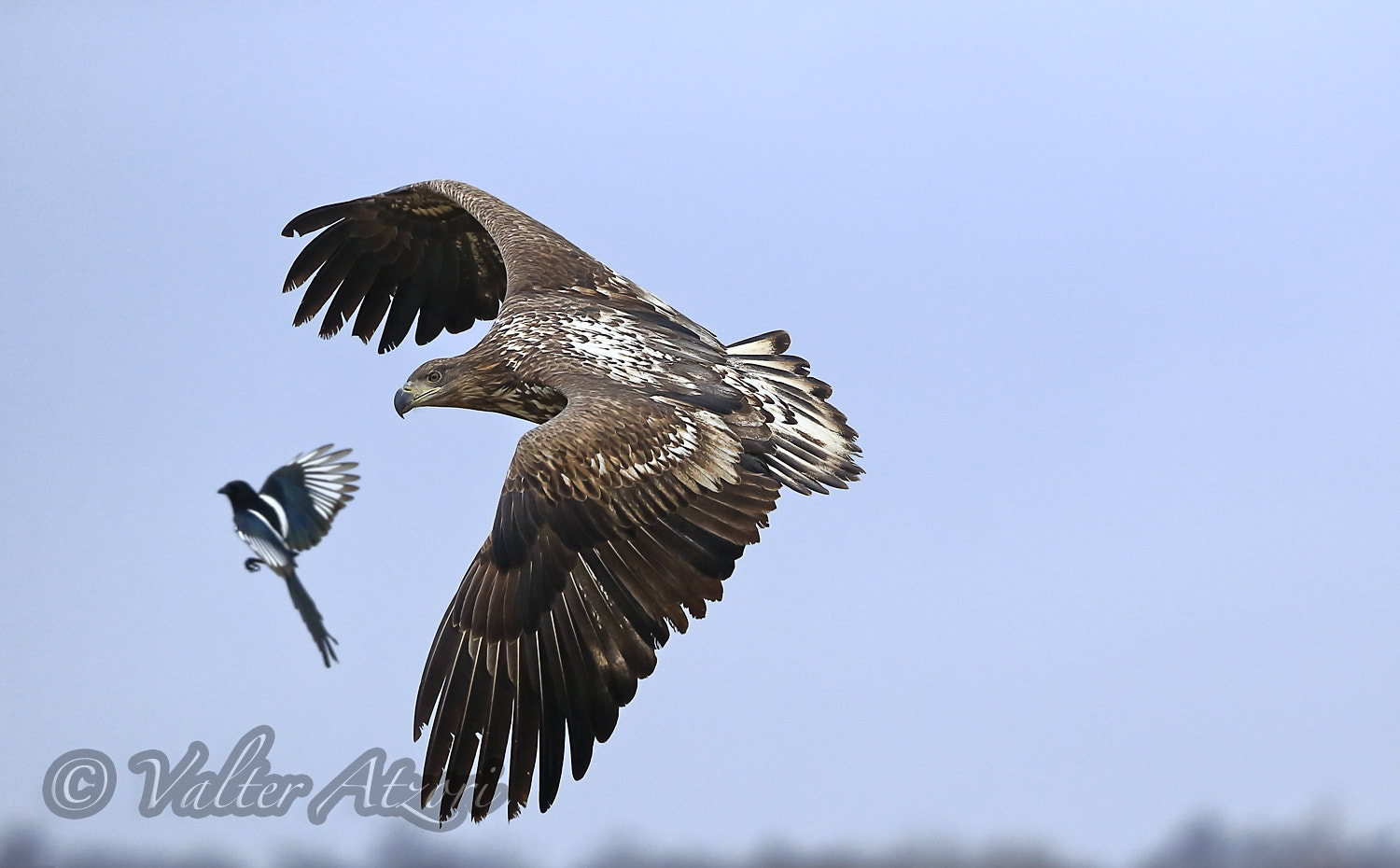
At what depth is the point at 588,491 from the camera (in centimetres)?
698

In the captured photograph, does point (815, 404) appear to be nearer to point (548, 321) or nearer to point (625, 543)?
point (548, 321)

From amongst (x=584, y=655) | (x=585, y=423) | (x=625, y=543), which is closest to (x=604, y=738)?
(x=584, y=655)

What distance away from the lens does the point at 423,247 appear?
10758 millimetres

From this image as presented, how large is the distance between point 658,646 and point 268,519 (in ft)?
10.3

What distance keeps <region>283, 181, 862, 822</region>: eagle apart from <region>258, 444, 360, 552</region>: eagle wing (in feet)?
3.43

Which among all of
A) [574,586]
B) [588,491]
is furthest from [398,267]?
[574,586]

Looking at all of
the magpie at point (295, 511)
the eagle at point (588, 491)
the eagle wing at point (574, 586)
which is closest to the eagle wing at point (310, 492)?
the magpie at point (295, 511)

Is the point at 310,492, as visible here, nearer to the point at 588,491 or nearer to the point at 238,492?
the point at 238,492

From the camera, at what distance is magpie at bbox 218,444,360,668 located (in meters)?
8.47

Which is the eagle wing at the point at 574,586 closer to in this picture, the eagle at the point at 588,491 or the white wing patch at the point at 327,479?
the eagle at the point at 588,491

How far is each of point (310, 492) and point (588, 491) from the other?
3.02m

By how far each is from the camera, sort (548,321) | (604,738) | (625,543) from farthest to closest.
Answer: (548,321)
(625,543)
(604,738)

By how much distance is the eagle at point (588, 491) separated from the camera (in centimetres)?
652

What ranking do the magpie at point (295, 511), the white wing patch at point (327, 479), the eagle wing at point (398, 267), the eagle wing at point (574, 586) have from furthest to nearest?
the eagle wing at point (398, 267)
the white wing patch at point (327, 479)
the magpie at point (295, 511)
the eagle wing at point (574, 586)
